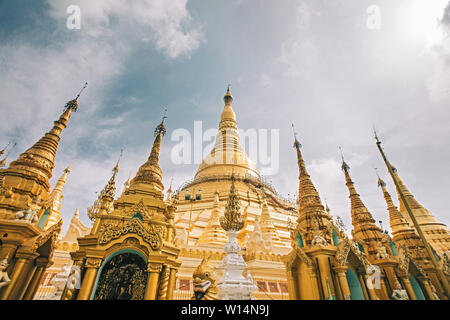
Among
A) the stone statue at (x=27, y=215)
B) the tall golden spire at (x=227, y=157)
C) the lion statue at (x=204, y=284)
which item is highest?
the tall golden spire at (x=227, y=157)

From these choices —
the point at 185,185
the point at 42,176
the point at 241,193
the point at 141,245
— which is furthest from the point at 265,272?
the point at 185,185

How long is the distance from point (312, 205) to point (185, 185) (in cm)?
2326

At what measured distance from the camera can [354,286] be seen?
7879 mm

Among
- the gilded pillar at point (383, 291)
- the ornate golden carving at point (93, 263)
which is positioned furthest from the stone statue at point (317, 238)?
the ornate golden carving at point (93, 263)

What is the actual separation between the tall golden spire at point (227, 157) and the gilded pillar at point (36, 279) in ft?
77.5

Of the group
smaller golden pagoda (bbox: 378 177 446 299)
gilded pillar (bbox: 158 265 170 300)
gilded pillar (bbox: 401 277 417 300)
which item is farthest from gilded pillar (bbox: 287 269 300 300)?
smaller golden pagoda (bbox: 378 177 446 299)

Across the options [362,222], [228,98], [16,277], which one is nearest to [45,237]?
[16,277]

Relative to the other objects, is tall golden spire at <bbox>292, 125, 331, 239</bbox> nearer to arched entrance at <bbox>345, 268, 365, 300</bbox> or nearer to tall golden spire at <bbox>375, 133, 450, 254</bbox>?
arched entrance at <bbox>345, 268, 365, 300</bbox>

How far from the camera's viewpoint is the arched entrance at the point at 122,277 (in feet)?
20.4

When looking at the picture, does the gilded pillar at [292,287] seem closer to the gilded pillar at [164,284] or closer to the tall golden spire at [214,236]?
the gilded pillar at [164,284]

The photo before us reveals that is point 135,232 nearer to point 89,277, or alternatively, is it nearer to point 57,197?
point 89,277
